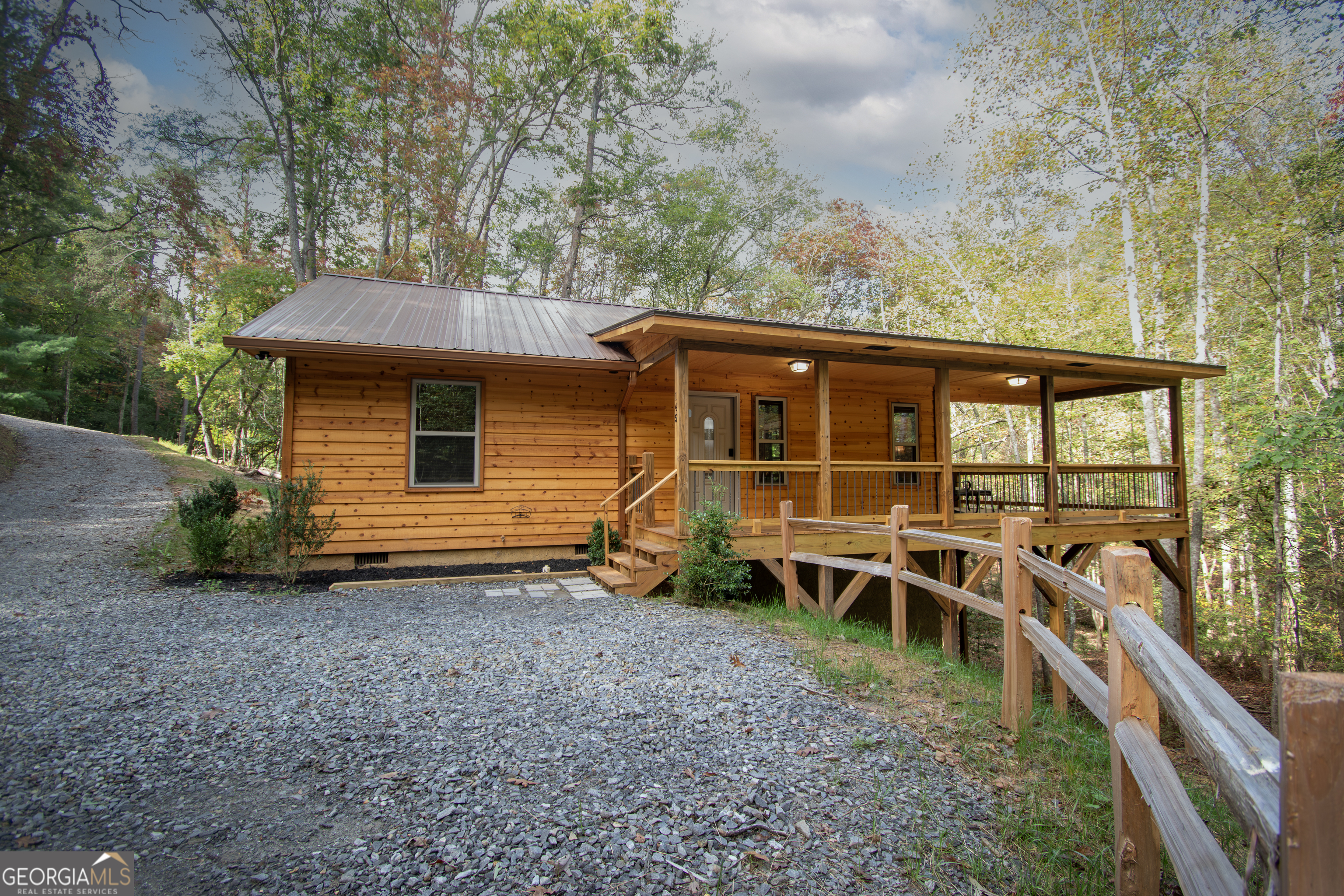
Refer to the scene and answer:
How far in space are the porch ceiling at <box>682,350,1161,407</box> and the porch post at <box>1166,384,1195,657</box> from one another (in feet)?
1.84

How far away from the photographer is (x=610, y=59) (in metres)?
18.6

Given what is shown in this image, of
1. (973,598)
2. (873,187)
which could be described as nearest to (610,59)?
(873,187)

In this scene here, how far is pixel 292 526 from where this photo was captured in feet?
23.5

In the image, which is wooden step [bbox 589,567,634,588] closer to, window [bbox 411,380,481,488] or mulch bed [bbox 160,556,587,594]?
mulch bed [bbox 160,556,587,594]

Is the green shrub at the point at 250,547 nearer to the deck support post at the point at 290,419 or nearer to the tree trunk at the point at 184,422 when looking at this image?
the deck support post at the point at 290,419

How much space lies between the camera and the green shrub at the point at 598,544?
8.41 m

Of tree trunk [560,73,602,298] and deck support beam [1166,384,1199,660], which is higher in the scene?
tree trunk [560,73,602,298]

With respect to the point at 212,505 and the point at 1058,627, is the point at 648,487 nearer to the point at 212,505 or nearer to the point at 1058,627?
the point at 1058,627

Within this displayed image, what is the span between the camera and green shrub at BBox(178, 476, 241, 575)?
7332 mm

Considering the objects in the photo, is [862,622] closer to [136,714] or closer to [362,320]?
[136,714]

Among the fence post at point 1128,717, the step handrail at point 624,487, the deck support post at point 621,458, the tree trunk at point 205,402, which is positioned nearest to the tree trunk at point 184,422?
the tree trunk at point 205,402

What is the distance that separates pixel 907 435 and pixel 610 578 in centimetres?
739

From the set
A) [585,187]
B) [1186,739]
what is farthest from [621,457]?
[585,187]

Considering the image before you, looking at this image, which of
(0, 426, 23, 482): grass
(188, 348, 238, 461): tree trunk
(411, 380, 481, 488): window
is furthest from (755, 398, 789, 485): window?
(0, 426, 23, 482): grass
